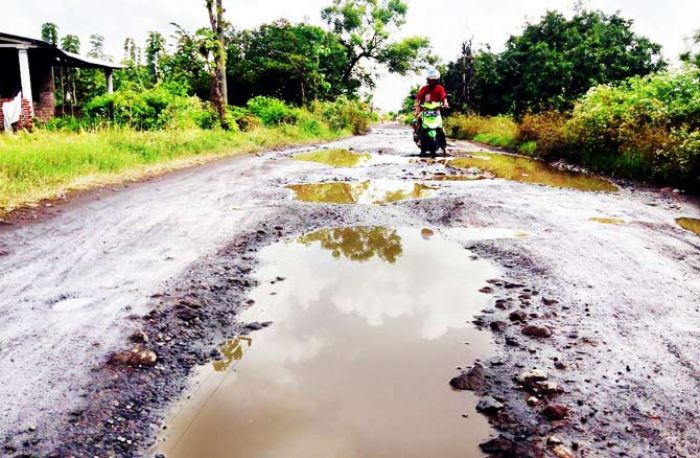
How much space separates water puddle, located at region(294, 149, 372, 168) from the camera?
10.4 metres

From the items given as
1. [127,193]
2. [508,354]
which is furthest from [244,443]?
[127,193]

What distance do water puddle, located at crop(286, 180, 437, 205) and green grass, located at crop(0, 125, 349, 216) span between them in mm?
2799

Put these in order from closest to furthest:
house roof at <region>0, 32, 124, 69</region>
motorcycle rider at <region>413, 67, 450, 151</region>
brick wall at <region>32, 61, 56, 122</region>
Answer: motorcycle rider at <region>413, 67, 450, 151</region> → house roof at <region>0, 32, 124, 69</region> → brick wall at <region>32, 61, 56, 122</region>

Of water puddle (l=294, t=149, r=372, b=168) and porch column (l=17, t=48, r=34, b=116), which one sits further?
porch column (l=17, t=48, r=34, b=116)

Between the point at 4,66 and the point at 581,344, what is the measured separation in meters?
19.2

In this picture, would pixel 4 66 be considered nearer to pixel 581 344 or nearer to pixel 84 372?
pixel 84 372

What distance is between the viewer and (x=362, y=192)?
691 cm

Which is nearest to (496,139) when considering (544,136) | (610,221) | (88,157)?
(544,136)

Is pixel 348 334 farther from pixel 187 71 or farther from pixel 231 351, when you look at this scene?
pixel 187 71

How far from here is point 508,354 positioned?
2549mm

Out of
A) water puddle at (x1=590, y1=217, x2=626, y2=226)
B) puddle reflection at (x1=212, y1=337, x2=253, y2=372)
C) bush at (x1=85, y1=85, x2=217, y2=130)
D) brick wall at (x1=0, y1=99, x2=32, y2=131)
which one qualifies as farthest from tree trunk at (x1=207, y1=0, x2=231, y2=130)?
puddle reflection at (x1=212, y1=337, x2=253, y2=372)

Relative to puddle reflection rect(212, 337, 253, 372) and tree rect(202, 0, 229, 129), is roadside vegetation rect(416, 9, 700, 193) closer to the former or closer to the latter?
puddle reflection rect(212, 337, 253, 372)

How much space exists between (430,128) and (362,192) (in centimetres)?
519

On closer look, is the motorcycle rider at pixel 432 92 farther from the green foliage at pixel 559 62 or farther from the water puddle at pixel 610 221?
the green foliage at pixel 559 62
